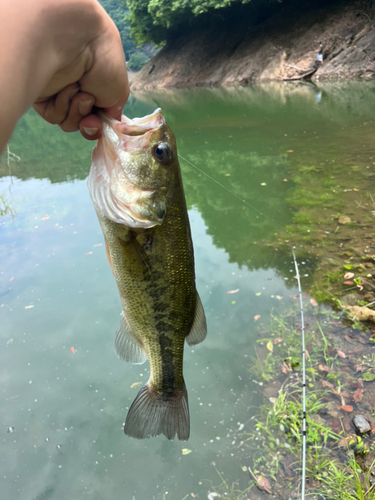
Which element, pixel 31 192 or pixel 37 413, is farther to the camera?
pixel 31 192

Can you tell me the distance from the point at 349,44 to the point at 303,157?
16794 millimetres

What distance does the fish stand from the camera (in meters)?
1.50

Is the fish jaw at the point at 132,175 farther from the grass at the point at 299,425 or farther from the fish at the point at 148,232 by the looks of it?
the grass at the point at 299,425

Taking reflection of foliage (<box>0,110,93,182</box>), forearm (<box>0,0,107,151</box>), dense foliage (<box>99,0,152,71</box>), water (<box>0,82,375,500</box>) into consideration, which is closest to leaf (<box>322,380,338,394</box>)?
water (<box>0,82,375,500</box>)

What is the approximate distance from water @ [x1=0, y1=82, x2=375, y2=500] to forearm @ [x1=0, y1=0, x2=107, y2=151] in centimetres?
286

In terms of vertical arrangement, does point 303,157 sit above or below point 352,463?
below

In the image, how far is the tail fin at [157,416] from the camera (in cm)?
171

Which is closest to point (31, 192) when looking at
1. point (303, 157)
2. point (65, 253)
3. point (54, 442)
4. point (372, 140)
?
point (65, 253)

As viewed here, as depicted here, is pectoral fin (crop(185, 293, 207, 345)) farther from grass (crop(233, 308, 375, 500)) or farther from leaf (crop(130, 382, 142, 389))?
leaf (crop(130, 382, 142, 389))

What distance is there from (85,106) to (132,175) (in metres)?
0.32

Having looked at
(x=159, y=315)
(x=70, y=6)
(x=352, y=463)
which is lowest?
(x=352, y=463)

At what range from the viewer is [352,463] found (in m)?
2.44

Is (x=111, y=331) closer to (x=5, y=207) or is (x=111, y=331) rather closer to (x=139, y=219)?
(x=139, y=219)

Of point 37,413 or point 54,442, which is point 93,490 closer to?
point 54,442
